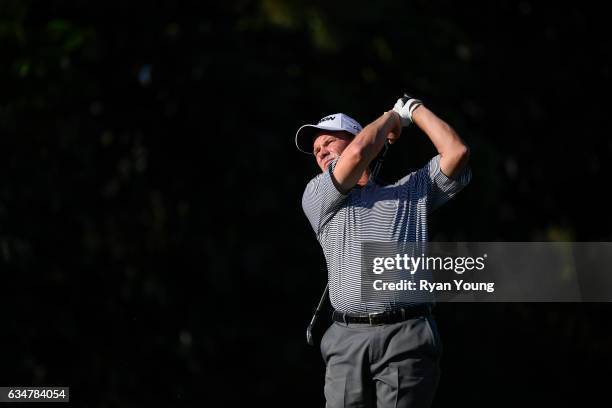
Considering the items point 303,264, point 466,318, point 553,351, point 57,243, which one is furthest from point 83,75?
point 553,351

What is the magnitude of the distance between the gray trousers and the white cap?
3.29 ft

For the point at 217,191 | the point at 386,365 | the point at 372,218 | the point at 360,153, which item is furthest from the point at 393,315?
the point at 217,191

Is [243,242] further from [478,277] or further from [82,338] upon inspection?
[478,277]

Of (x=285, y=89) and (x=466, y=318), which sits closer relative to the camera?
(x=285, y=89)

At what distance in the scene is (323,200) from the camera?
5059mm

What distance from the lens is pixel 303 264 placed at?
15.0 m

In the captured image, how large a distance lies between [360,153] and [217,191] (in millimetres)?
9574

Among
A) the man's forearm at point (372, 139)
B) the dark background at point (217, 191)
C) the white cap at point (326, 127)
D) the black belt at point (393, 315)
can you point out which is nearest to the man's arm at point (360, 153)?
the man's forearm at point (372, 139)

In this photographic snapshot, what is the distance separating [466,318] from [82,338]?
6.10 meters

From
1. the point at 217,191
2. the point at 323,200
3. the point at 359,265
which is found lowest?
the point at 359,265

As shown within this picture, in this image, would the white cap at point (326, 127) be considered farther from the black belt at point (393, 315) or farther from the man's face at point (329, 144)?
the black belt at point (393, 315)

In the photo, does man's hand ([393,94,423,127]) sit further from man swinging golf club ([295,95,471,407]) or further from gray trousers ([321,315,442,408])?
gray trousers ([321,315,442,408])

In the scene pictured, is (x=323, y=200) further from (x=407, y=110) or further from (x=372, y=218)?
(x=407, y=110)

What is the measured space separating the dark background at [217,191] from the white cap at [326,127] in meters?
6.91
